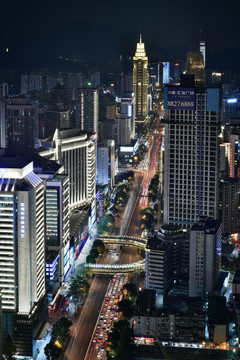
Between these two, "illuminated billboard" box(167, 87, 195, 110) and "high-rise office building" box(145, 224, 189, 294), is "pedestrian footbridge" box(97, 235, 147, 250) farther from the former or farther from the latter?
"illuminated billboard" box(167, 87, 195, 110)

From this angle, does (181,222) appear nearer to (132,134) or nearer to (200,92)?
(200,92)

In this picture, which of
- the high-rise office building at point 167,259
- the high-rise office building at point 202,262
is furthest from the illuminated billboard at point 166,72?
the high-rise office building at point 202,262

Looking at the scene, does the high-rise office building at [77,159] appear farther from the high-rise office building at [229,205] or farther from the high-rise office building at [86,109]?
the high-rise office building at [86,109]

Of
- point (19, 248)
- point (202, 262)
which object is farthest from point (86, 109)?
point (19, 248)

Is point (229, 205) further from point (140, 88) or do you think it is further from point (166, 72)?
point (140, 88)

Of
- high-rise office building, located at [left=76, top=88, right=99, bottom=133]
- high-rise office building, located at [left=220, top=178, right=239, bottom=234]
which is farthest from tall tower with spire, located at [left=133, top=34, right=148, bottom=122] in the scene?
high-rise office building, located at [left=220, top=178, right=239, bottom=234]

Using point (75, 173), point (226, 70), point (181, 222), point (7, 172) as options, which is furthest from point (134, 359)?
point (226, 70)
